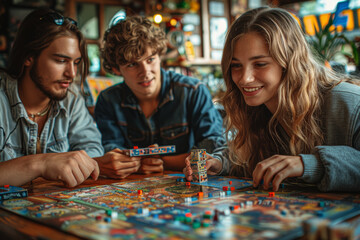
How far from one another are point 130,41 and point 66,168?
0.93 m

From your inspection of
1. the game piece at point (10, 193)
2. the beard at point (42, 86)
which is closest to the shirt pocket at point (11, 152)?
the beard at point (42, 86)

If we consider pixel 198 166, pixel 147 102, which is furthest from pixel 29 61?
pixel 198 166

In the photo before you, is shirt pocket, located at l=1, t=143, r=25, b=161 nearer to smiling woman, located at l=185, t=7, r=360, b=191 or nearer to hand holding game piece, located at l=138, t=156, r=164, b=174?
hand holding game piece, located at l=138, t=156, r=164, b=174

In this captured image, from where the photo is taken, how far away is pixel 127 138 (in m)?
2.00

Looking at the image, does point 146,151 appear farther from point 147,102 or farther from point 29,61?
point 29,61

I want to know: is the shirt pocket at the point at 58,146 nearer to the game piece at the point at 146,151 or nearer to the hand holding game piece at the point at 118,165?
the hand holding game piece at the point at 118,165

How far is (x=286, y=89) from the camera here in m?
1.24

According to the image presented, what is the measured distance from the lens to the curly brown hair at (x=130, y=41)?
1.84 metres

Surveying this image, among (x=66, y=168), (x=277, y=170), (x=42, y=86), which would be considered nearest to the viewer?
(x=277, y=170)

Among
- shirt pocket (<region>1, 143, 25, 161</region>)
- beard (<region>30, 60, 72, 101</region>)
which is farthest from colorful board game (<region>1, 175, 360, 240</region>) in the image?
beard (<region>30, 60, 72, 101</region>)

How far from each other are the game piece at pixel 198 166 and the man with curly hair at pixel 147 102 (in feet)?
2.08

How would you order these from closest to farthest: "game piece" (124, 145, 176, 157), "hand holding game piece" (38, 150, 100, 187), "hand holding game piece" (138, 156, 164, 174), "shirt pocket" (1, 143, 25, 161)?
"hand holding game piece" (38, 150, 100, 187) → "game piece" (124, 145, 176, 157) → "hand holding game piece" (138, 156, 164, 174) → "shirt pocket" (1, 143, 25, 161)

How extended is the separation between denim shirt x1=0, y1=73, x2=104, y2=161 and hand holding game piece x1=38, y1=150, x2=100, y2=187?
0.48 metres

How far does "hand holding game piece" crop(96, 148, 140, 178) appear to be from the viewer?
1.34 m
